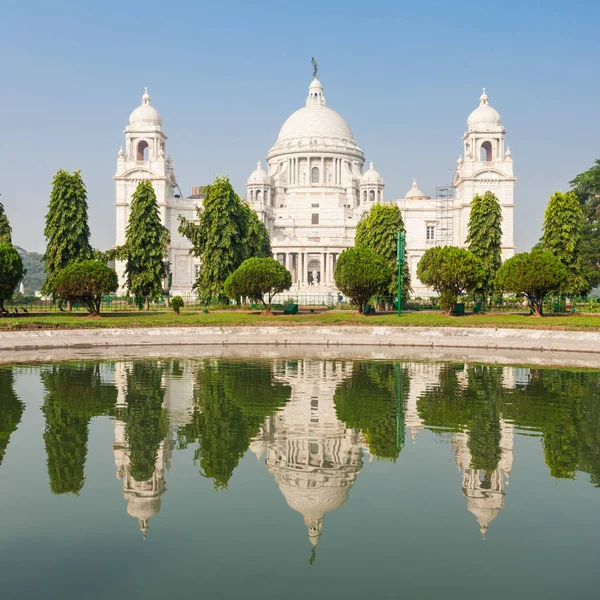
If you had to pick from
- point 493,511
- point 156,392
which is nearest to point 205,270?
point 156,392

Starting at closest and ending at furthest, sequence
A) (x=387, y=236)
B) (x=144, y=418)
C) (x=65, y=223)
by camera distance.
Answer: (x=144, y=418), (x=65, y=223), (x=387, y=236)

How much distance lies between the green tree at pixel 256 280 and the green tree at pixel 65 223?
512 inches

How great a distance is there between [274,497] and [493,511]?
11.1 feet

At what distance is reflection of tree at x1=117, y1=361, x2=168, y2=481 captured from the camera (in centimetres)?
1378

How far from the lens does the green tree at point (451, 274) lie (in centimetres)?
4731

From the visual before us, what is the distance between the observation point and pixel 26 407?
1922cm

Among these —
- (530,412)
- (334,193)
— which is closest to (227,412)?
(530,412)

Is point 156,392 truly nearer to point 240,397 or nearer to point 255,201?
point 240,397

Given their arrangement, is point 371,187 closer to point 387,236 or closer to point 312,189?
point 312,189

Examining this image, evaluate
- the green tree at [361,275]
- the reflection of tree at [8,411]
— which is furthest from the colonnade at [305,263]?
the reflection of tree at [8,411]

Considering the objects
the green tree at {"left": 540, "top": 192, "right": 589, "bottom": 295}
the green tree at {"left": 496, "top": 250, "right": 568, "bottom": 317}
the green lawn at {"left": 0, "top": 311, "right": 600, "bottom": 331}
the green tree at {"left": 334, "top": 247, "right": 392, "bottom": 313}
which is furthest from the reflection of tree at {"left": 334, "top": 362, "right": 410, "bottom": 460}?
the green tree at {"left": 540, "top": 192, "right": 589, "bottom": 295}

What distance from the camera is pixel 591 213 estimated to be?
78.2 m

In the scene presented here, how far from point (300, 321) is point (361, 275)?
21.0ft

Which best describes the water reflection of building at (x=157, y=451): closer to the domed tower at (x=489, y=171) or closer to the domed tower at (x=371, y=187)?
the domed tower at (x=489, y=171)
